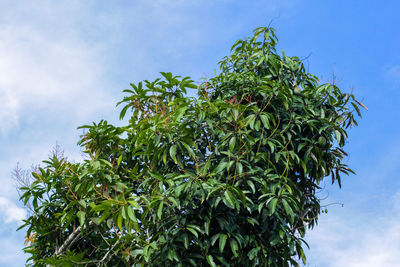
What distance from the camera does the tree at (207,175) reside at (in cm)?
311

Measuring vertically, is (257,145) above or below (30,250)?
above

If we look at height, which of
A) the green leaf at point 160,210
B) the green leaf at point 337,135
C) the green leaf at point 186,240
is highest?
the green leaf at point 337,135

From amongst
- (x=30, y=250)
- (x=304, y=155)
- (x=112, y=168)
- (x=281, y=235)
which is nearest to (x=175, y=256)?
(x=281, y=235)

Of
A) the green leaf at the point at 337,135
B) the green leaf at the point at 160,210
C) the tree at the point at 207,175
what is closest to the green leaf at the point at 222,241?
the tree at the point at 207,175

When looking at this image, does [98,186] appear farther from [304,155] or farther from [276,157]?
[304,155]

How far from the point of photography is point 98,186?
3.62 m

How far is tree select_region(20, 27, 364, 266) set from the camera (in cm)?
311

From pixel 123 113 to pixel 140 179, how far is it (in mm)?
675

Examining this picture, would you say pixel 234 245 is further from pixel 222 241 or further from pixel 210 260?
pixel 210 260

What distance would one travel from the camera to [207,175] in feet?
10.3

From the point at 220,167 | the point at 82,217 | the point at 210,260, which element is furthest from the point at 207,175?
the point at 82,217

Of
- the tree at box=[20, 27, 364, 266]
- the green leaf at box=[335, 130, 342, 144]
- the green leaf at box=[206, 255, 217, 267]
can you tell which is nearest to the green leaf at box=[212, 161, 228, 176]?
the tree at box=[20, 27, 364, 266]

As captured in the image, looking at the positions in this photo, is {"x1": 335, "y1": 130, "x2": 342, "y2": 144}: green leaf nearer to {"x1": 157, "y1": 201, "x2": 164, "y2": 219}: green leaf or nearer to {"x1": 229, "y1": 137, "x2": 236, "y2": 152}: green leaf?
{"x1": 229, "y1": 137, "x2": 236, "y2": 152}: green leaf

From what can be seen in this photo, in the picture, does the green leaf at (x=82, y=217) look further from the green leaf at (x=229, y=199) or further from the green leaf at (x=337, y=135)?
the green leaf at (x=337, y=135)
